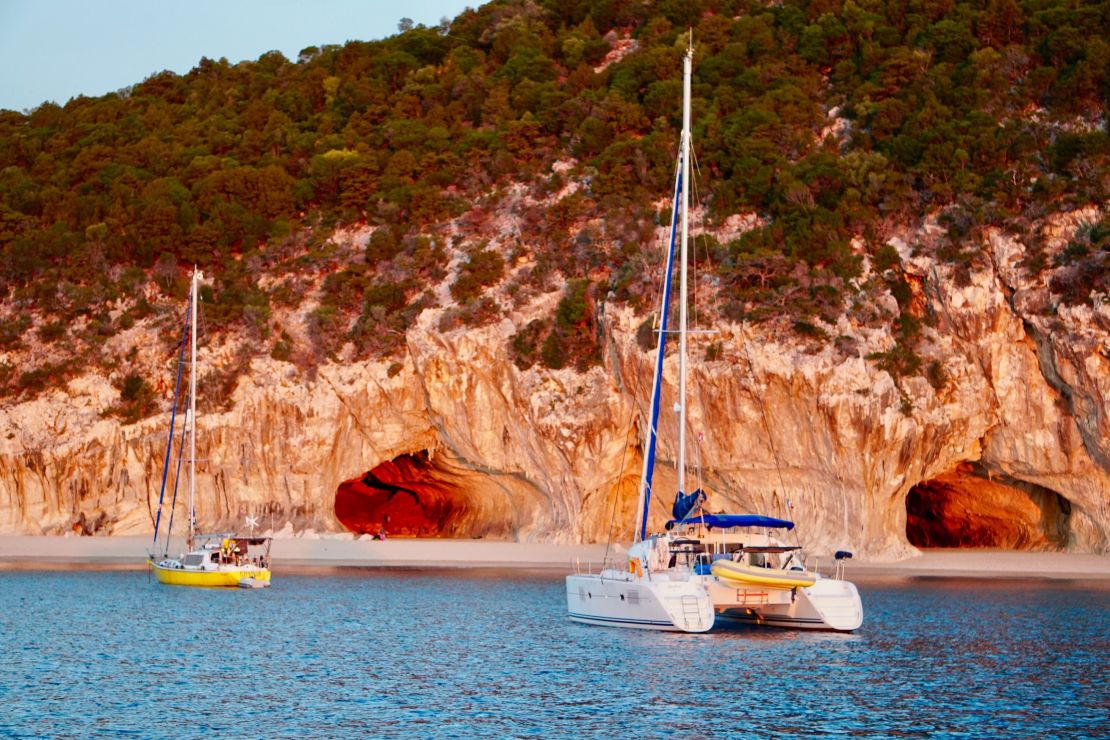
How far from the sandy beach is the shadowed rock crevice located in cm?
374

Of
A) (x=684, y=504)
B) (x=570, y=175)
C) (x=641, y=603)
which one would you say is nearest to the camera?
(x=641, y=603)

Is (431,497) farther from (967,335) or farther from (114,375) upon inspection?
(967,335)

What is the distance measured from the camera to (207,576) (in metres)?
40.4

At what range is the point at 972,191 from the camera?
50469 millimetres

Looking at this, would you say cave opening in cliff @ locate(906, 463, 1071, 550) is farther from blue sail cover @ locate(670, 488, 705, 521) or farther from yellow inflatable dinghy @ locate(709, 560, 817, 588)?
yellow inflatable dinghy @ locate(709, 560, 817, 588)

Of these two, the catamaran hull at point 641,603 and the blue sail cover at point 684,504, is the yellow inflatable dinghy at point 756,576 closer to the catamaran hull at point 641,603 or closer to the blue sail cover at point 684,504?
the catamaran hull at point 641,603

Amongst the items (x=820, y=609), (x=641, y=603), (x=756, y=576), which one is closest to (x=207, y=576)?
(x=641, y=603)

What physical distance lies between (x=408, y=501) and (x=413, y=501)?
1.08 feet

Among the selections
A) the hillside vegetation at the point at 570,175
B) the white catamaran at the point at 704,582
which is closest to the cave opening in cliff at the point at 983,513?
Answer: the hillside vegetation at the point at 570,175

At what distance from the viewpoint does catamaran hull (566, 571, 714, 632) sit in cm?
2734

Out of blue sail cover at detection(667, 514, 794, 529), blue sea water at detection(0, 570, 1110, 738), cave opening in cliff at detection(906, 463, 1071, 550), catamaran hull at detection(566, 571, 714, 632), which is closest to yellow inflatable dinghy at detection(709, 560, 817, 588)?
catamaran hull at detection(566, 571, 714, 632)

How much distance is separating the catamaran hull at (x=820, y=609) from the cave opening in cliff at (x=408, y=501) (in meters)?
28.2

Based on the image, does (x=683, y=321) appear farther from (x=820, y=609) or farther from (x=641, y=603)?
(x=820, y=609)

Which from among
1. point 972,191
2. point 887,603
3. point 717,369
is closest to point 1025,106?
point 972,191
